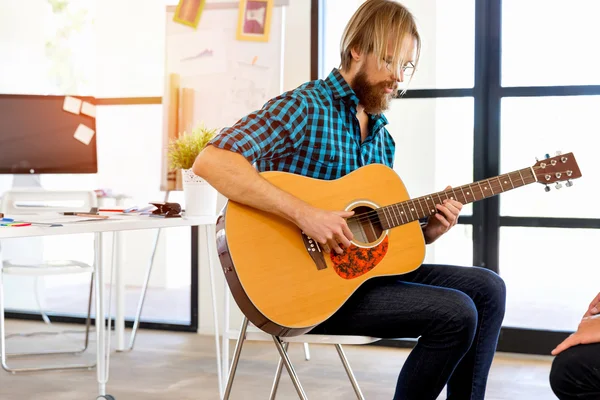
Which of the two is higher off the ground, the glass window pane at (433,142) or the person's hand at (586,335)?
the glass window pane at (433,142)

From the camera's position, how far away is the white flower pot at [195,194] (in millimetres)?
3127

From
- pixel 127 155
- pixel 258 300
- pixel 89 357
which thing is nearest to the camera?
pixel 258 300

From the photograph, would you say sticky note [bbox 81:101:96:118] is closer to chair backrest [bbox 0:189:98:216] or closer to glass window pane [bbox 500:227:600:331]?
chair backrest [bbox 0:189:98:216]

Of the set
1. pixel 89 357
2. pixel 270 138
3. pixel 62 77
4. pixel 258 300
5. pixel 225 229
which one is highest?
pixel 62 77

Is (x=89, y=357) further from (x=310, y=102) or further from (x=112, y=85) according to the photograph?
(x=310, y=102)

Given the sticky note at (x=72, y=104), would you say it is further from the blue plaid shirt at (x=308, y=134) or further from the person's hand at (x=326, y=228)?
the person's hand at (x=326, y=228)

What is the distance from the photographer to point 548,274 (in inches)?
148

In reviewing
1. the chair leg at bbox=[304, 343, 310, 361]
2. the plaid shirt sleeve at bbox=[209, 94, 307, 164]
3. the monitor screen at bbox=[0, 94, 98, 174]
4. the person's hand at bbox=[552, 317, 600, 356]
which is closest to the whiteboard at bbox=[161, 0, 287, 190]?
the monitor screen at bbox=[0, 94, 98, 174]

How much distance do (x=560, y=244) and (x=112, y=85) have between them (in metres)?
2.52

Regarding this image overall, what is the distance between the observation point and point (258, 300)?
1898 mm

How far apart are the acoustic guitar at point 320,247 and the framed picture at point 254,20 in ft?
6.81

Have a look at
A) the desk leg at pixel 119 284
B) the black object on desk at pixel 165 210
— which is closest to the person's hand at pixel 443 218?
the black object on desk at pixel 165 210

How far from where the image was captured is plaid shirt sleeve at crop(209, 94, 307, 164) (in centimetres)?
202

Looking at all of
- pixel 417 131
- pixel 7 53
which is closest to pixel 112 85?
pixel 7 53
